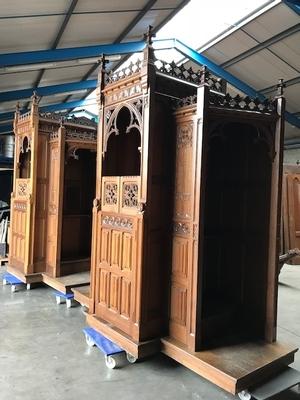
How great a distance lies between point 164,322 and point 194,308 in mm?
457

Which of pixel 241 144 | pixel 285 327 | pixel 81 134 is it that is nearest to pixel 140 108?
pixel 241 144

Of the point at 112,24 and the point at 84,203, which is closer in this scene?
the point at 84,203

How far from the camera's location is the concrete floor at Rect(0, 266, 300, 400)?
2656 millimetres

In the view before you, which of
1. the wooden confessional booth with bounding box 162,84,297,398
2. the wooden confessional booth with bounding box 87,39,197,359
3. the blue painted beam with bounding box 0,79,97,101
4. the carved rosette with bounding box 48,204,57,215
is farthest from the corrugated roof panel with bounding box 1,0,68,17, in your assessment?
the blue painted beam with bounding box 0,79,97,101

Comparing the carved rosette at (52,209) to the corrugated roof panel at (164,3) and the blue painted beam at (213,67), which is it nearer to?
the corrugated roof panel at (164,3)

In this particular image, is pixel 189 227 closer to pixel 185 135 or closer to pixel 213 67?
pixel 185 135

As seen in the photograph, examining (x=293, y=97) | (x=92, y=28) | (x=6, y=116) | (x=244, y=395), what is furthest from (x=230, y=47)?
(x=244, y=395)

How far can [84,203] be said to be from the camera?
615 centimetres

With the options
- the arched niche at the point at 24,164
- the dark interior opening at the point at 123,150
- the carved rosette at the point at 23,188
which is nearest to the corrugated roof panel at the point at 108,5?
the dark interior opening at the point at 123,150

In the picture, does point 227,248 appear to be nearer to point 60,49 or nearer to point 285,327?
point 285,327

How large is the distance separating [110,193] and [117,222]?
0.33 meters

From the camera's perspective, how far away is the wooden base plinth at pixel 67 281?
15.8ft

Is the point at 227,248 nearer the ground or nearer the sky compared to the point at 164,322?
nearer the sky

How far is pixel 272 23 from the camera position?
7.21 metres
